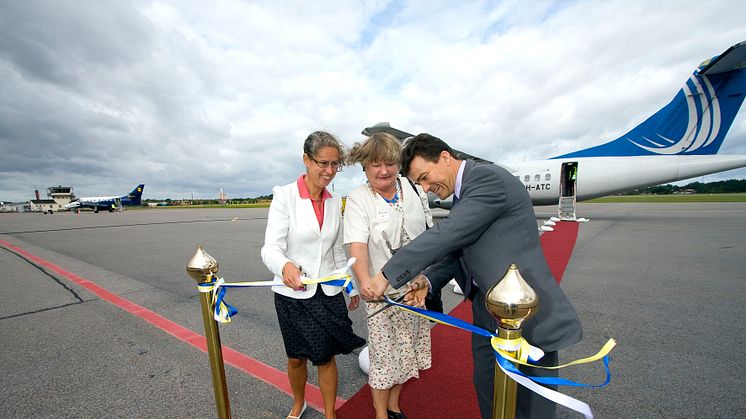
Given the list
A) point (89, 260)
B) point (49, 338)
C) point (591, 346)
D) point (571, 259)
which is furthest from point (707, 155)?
point (89, 260)

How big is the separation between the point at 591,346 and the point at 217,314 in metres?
3.24

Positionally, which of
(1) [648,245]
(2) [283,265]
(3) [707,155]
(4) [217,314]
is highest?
(3) [707,155]

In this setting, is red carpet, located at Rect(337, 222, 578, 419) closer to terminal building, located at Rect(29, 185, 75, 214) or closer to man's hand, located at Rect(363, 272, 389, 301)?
man's hand, located at Rect(363, 272, 389, 301)

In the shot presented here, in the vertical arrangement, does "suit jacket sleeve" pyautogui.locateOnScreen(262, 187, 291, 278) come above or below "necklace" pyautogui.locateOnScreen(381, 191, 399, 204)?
below

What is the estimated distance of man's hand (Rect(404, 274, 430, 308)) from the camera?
1798 millimetres

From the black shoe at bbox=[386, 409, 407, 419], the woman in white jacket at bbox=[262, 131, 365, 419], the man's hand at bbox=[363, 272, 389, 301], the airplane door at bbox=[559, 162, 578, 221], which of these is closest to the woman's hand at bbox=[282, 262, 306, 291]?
the woman in white jacket at bbox=[262, 131, 365, 419]

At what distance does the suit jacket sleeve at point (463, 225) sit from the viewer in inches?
48.8

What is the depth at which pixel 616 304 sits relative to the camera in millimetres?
4004

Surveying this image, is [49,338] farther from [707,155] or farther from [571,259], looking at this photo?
[707,155]

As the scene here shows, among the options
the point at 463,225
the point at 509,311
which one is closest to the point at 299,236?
the point at 463,225

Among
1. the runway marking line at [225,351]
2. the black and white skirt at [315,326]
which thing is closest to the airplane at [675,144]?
the runway marking line at [225,351]

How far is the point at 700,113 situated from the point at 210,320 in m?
16.5

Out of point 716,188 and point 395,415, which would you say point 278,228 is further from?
point 716,188

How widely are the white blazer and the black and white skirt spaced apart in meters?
0.06
